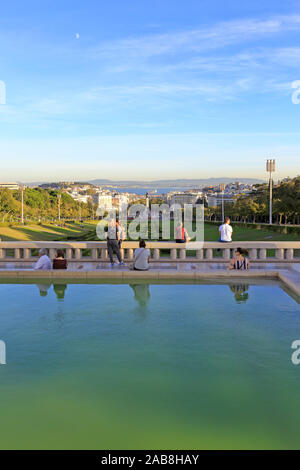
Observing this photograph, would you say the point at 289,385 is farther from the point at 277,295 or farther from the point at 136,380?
the point at 277,295

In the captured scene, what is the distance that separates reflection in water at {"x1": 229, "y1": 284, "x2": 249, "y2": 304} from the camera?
32.4 feet

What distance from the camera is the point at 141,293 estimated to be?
34.7 ft

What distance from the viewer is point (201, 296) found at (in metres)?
10.2

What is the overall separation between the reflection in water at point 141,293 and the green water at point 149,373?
158mm

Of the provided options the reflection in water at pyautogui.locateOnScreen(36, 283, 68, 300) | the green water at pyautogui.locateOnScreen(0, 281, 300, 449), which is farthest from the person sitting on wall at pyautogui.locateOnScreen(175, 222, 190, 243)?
the reflection in water at pyautogui.locateOnScreen(36, 283, 68, 300)

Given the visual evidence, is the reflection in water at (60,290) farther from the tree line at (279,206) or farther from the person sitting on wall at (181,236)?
the tree line at (279,206)

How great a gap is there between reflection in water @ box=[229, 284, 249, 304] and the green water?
0.12 meters

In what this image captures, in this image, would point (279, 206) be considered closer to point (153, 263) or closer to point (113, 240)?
point (153, 263)

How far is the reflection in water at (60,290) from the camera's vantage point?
10.3 meters

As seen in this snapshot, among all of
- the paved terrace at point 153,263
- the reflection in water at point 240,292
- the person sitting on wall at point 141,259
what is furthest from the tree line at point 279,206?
the person sitting on wall at point 141,259

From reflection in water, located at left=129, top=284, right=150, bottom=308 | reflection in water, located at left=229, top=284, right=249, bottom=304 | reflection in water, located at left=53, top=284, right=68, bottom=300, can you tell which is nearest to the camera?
reflection in water, located at left=129, top=284, right=150, bottom=308

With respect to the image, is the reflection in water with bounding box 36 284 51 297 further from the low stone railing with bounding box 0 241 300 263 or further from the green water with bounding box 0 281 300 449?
the low stone railing with bounding box 0 241 300 263

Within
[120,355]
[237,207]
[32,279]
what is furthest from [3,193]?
[120,355]

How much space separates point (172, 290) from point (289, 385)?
5565 millimetres
